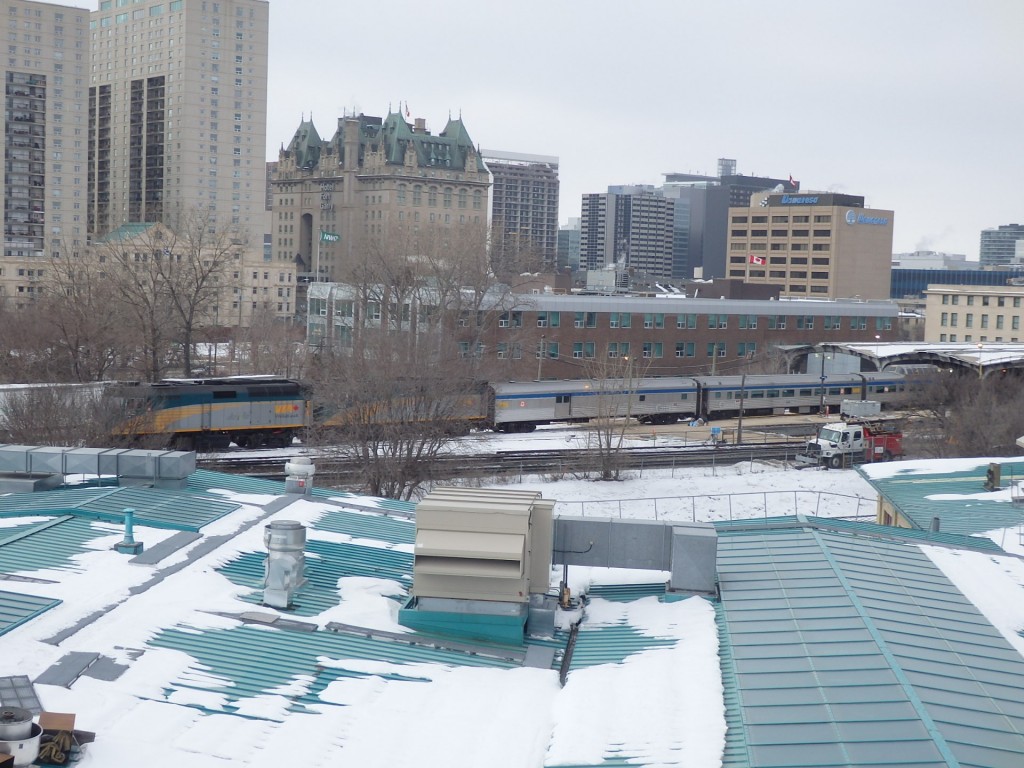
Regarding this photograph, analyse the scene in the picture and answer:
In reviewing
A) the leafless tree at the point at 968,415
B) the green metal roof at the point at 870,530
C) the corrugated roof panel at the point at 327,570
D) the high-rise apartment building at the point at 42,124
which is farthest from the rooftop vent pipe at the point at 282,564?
the high-rise apartment building at the point at 42,124

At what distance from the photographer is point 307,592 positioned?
15.1m

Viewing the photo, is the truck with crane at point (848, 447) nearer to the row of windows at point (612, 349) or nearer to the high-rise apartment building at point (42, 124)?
the row of windows at point (612, 349)

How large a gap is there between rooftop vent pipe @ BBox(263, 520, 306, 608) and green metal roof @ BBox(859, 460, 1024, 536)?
13.3 m

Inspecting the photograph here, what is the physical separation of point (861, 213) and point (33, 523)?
140 m

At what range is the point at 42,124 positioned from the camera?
126 meters

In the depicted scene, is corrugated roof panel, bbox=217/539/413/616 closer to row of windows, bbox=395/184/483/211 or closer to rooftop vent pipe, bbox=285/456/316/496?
rooftop vent pipe, bbox=285/456/316/496

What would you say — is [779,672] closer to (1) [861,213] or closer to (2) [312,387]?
(2) [312,387]

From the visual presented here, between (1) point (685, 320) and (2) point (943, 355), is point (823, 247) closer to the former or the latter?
(1) point (685, 320)

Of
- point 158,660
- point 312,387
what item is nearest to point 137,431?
point 312,387

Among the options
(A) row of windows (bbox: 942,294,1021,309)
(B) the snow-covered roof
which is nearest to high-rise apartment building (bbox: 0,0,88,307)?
(A) row of windows (bbox: 942,294,1021,309)

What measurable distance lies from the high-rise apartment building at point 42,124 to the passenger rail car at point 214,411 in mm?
86258

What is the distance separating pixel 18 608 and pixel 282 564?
3083 mm

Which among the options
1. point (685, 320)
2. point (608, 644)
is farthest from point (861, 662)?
point (685, 320)

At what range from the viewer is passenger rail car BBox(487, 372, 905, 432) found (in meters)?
54.4
